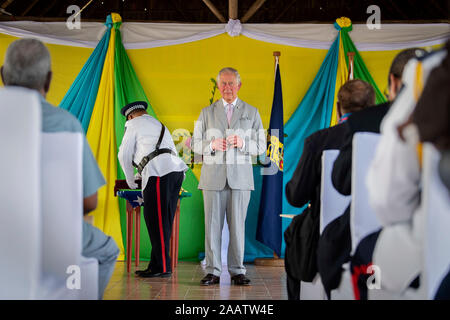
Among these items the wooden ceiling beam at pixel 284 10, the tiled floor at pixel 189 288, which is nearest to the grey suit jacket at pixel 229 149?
the tiled floor at pixel 189 288

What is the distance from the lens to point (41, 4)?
34.9 ft

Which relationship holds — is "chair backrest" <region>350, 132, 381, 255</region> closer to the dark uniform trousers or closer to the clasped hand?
the clasped hand

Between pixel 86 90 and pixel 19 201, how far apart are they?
171 inches

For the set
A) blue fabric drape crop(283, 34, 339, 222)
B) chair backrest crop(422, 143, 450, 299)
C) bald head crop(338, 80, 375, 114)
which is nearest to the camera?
chair backrest crop(422, 143, 450, 299)

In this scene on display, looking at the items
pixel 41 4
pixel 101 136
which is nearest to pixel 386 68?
pixel 101 136

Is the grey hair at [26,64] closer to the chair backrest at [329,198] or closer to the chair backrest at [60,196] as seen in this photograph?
the chair backrest at [60,196]

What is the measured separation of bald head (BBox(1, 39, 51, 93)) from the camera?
1924 mm

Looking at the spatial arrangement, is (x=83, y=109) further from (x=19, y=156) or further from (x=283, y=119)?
(x=19, y=156)

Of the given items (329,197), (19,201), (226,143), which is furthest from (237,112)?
(19,201)

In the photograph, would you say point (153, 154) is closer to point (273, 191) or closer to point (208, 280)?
point (208, 280)

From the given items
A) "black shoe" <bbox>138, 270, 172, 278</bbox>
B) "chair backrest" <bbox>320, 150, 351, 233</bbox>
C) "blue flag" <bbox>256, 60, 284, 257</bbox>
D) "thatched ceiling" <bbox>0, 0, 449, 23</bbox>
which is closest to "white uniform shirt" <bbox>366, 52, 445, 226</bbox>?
"chair backrest" <bbox>320, 150, 351, 233</bbox>

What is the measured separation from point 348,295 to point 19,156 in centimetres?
126

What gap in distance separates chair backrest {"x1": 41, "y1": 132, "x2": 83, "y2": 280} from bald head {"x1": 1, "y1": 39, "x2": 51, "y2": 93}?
0.35 m

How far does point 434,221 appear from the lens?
1349mm
